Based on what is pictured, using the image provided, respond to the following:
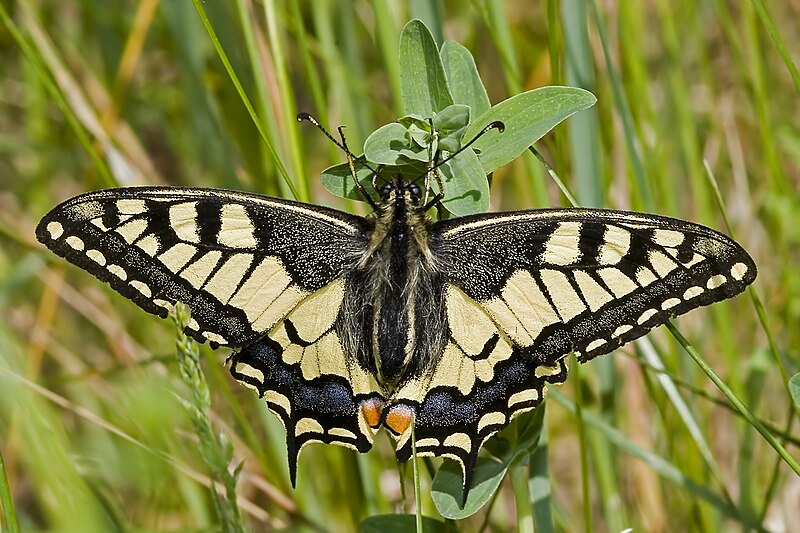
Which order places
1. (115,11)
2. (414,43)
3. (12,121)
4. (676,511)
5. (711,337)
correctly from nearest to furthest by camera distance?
1. (414,43)
2. (676,511)
3. (711,337)
4. (115,11)
5. (12,121)

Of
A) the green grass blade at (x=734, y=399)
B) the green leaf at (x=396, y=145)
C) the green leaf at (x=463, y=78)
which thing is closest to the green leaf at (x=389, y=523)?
the green grass blade at (x=734, y=399)

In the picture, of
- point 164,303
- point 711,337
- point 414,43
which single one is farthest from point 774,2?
point 164,303

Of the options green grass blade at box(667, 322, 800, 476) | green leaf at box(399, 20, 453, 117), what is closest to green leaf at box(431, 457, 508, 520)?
green grass blade at box(667, 322, 800, 476)

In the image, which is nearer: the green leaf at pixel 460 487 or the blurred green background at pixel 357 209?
the green leaf at pixel 460 487

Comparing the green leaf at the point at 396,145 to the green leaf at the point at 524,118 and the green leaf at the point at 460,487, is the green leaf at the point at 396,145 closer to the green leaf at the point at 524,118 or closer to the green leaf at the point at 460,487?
the green leaf at the point at 524,118

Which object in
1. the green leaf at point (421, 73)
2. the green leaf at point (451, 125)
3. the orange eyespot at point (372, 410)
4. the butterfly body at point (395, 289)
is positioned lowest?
the orange eyespot at point (372, 410)

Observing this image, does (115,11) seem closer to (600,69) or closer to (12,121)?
(12,121)

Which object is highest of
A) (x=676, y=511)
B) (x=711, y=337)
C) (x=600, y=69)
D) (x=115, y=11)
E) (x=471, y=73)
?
(x=115, y=11)
